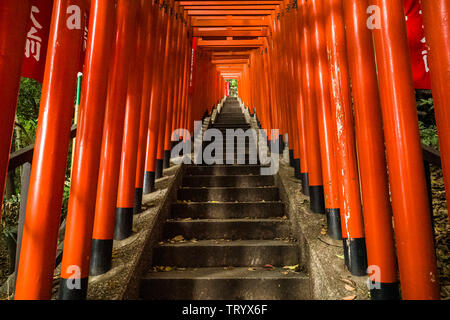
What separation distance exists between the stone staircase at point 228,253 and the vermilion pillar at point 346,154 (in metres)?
0.64

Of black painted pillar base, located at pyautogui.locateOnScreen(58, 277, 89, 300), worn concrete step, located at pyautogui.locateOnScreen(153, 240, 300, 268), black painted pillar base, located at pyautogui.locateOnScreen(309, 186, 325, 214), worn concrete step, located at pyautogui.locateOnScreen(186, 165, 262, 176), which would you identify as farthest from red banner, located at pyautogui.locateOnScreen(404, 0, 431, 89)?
black painted pillar base, located at pyautogui.locateOnScreen(58, 277, 89, 300)

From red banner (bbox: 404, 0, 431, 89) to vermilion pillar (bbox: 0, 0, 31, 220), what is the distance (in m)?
3.19

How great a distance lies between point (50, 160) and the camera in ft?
5.19

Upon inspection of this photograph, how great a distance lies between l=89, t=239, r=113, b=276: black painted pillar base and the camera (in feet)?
7.23

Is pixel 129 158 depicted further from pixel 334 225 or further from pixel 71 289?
pixel 334 225

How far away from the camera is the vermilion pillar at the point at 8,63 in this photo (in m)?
1.28

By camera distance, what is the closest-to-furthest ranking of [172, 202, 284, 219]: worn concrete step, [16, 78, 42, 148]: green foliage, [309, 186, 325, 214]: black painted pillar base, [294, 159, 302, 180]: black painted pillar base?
[309, 186, 325, 214]: black painted pillar base
[172, 202, 284, 219]: worn concrete step
[294, 159, 302, 180]: black painted pillar base
[16, 78, 42, 148]: green foliage

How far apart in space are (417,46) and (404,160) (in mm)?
1988

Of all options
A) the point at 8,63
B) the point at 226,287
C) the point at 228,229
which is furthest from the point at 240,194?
the point at 8,63

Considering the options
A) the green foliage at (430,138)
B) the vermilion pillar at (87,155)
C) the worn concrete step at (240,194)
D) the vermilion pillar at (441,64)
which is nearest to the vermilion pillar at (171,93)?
the worn concrete step at (240,194)

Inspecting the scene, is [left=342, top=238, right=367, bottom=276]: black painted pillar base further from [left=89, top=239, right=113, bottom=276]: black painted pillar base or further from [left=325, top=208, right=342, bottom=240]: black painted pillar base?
[left=89, top=239, right=113, bottom=276]: black painted pillar base

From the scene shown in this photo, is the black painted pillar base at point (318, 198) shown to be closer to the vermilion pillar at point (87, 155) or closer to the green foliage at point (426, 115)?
the vermilion pillar at point (87, 155)
